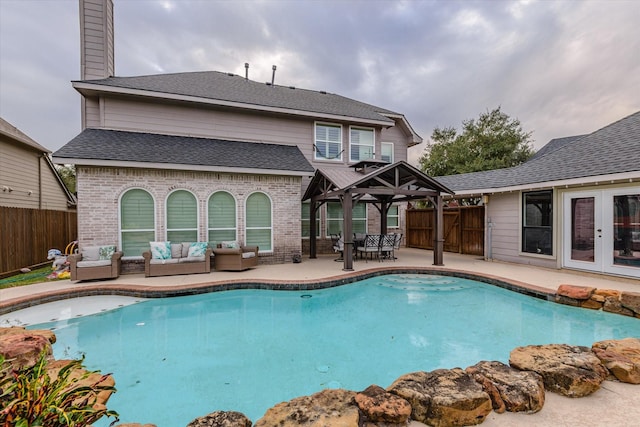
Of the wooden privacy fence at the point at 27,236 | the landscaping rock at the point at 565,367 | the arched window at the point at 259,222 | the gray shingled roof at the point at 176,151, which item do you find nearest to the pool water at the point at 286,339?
the landscaping rock at the point at 565,367

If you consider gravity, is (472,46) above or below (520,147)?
above

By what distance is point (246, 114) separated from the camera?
11.6 metres

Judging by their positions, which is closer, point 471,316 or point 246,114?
point 471,316

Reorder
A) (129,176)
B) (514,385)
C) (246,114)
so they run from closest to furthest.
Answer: (514,385) < (129,176) < (246,114)

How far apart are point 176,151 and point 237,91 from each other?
4510 millimetres

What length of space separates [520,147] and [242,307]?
27.0 meters

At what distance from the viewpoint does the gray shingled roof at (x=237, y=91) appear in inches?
410

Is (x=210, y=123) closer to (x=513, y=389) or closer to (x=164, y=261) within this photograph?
(x=164, y=261)

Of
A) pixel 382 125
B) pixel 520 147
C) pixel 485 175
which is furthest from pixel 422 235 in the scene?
pixel 520 147

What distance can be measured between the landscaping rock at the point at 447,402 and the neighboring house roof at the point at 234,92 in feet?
36.8

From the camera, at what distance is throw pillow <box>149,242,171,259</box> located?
8.23 m

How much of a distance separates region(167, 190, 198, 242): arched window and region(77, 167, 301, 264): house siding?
0.52ft

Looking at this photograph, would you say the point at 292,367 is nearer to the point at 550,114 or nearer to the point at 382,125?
the point at 382,125

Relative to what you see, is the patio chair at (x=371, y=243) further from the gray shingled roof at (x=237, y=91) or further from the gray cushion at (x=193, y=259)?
the gray shingled roof at (x=237, y=91)
